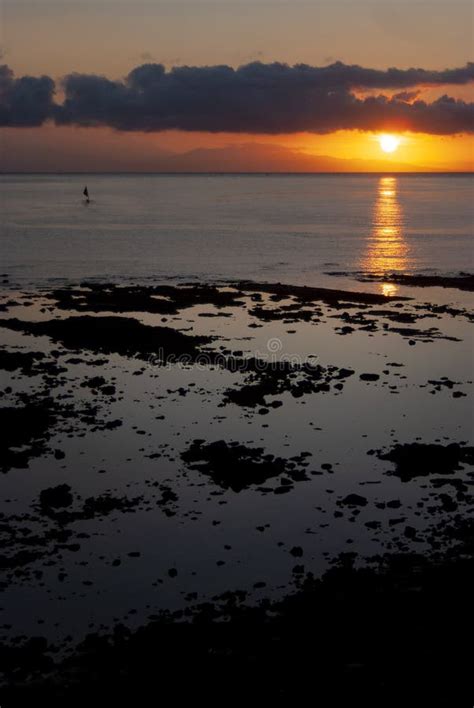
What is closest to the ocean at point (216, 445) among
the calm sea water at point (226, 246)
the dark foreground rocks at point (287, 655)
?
the dark foreground rocks at point (287, 655)

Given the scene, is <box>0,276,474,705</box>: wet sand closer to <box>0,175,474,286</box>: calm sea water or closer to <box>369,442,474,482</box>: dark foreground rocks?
<box>369,442,474,482</box>: dark foreground rocks

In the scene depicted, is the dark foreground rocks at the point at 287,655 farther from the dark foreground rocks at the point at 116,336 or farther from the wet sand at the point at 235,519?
the dark foreground rocks at the point at 116,336

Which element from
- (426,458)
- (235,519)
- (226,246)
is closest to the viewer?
(235,519)

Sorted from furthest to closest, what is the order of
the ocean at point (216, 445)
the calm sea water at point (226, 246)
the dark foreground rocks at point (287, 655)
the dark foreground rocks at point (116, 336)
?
the calm sea water at point (226, 246)
the dark foreground rocks at point (116, 336)
the ocean at point (216, 445)
the dark foreground rocks at point (287, 655)

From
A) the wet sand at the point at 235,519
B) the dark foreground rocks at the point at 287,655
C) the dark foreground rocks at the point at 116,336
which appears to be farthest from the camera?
the dark foreground rocks at the point at 116,336

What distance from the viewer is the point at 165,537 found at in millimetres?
14781

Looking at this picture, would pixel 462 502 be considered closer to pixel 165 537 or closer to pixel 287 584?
pixel 287 584

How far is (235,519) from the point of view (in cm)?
1559

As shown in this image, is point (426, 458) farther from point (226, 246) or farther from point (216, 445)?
point (226, 246)

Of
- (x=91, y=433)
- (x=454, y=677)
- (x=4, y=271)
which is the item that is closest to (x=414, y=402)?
(x=91, y=433)

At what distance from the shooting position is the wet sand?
429 inches

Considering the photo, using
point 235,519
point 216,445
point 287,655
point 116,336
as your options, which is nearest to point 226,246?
point 116,336

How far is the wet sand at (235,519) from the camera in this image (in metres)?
10.9

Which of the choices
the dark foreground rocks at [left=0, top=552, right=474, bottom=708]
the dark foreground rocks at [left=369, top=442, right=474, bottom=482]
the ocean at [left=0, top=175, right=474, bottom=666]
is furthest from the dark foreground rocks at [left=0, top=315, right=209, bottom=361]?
the dark foreground rocks at [left=0, top=552, right=474, bottom=708]
